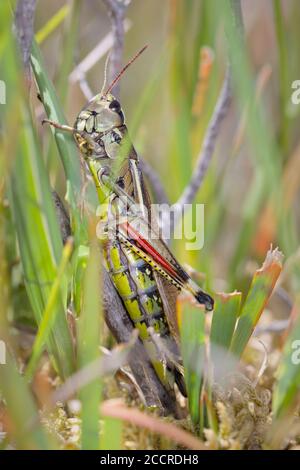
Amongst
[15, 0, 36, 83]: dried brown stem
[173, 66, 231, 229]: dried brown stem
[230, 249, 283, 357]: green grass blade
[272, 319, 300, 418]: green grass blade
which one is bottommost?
[272, 319, 300, 418]: green grass blade

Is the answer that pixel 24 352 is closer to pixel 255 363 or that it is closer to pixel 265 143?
pixel 255 363

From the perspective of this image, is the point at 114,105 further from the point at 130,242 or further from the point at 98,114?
the point at 130,242

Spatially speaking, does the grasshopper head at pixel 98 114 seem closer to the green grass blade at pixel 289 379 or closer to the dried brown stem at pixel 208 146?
the dried brown stem at pixel 208 146

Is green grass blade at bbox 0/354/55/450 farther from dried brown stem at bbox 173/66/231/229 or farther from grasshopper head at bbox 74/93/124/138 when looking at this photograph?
dried brown stem at bbox 173/66/231/229

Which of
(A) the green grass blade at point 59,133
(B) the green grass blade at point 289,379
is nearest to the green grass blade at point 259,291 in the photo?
(B) the green grass blade at point 289,379

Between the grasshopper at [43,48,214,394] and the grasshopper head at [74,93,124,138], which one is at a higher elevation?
the grasshopper head at [74,93,124,138]

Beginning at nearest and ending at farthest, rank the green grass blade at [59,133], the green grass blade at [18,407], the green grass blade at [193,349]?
the green grass blade at [18,407], the green grass blade at [193,349], the green grass blade at [59,133]

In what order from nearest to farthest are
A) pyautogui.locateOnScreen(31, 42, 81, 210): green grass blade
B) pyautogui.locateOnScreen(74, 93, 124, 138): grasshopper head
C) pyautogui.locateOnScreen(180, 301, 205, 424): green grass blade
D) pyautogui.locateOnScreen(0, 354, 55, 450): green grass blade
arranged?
pyautogui.locateOnScreen(0, 354, 55, 450): green grass blade, pyautogui.locateOnScreen(180, 301, 205, 424): green grass blade, pyautogui.locateOnScreen(31, 42, 81, 210): green grass blade, pyautogui.locateOnScreen(74, 93, 124, 138): grasshopper head

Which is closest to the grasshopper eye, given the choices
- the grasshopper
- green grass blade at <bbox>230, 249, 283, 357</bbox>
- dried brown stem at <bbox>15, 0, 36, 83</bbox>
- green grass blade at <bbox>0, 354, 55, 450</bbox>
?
the grasshopper
